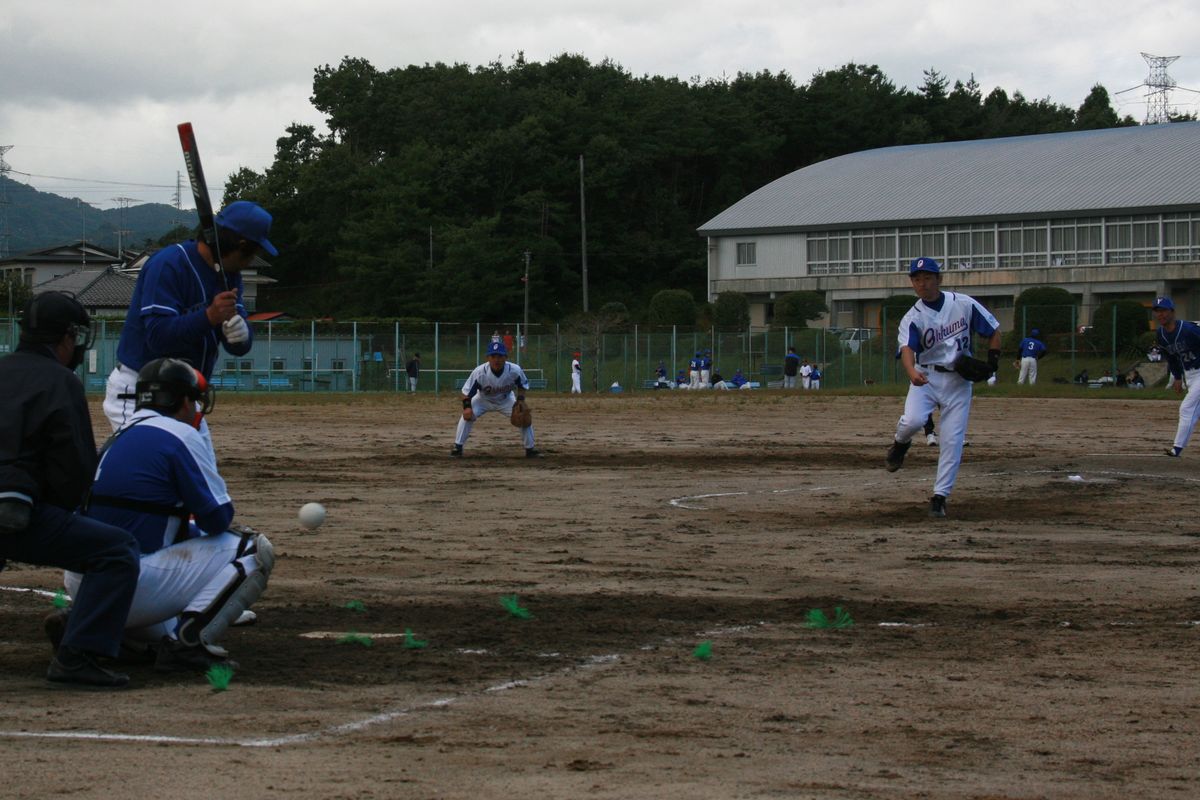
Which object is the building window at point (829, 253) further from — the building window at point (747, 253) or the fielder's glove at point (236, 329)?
the fielder's glove at point (236, 329)

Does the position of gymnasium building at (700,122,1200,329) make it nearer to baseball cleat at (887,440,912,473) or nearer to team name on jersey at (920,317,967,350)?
baseball cleat at (887,440,912,473)

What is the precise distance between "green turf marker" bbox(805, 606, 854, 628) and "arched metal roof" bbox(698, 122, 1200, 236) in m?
60.9

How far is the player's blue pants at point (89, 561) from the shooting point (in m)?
5.86

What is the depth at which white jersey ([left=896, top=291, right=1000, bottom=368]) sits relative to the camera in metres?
12.4

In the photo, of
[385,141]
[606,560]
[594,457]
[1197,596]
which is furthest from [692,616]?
[385,141]

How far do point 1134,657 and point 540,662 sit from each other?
9.12 ft

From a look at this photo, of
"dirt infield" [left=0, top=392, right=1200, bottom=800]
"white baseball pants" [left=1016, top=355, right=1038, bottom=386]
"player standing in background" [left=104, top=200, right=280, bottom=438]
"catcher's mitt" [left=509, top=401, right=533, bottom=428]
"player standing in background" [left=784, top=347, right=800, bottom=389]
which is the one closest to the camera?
"dirt infield" [left=0, top=392, right=1200, bottom=800]

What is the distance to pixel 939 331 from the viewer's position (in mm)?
12414

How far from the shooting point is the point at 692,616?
25.4ft

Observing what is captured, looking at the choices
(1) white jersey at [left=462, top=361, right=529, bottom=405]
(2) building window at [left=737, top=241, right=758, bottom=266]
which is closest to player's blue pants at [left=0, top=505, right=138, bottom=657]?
(1) white jersey at [left=462, top=361, right=529, bottom=405]

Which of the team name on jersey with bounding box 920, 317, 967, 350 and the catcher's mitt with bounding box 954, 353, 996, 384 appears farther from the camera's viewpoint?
the team name on jersey with bounding box 920, 317, 967, 350

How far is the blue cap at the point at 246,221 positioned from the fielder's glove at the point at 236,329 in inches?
17.3

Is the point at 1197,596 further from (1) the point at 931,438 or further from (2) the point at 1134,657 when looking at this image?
(1) the point at 931,438

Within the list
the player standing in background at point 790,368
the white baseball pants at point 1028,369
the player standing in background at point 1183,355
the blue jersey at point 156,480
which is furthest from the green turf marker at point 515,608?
the player standing in background at point 790,368
